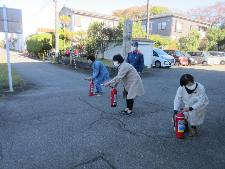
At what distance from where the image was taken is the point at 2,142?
14.0 ft

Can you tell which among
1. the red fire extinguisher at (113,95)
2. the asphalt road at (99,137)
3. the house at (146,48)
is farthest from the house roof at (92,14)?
the red fire extinguisher at (113,95)

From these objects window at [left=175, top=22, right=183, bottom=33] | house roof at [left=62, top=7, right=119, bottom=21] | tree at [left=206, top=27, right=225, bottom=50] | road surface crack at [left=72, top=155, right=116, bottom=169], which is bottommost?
road surface crack at [left=72, top=155, right=116, bottom=169]

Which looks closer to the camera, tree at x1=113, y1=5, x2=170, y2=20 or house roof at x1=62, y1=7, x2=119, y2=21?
house roof at x1=62, y1=7, x2=119, y2=21

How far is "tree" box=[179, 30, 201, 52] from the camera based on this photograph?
31377mm

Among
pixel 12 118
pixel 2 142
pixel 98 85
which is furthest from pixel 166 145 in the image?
pixel 98 85

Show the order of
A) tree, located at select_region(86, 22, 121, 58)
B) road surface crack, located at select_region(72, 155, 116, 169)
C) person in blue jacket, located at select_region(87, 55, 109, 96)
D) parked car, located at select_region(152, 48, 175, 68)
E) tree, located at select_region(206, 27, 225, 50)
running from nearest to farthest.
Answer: road surface crack, located at select_region(72, 155, 116, 169) → person in blue jacket, located at select_region(87, 55, 109, 96) → tree, located at select_region(86, 22, 121, 58) → parked car, located at select_region(152, 48, 175, 68) → tree, located at select_region(206, 27, 225, 50)

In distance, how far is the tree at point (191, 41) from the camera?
31.4 m

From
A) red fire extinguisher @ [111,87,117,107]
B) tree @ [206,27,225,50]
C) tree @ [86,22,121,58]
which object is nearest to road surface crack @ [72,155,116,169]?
red fire extinguisher @ [111,87,117,107]

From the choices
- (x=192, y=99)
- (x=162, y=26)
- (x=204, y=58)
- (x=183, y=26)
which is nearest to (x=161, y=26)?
(x=162, y=26)

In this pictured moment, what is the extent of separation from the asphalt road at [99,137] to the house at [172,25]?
31264 mm

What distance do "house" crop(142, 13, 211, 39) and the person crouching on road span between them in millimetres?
33879

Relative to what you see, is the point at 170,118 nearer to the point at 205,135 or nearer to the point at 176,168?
the point at 205,135

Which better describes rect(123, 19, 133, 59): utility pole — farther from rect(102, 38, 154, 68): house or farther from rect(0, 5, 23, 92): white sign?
rect(102, 38, 154, 68): house

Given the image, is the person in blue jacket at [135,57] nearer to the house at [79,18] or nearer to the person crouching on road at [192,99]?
the person crouching on road at [192,99]
